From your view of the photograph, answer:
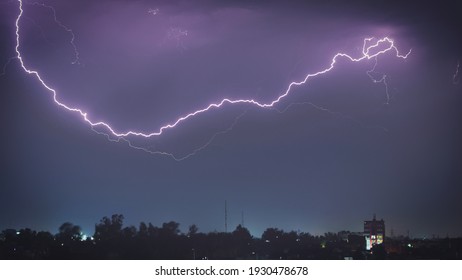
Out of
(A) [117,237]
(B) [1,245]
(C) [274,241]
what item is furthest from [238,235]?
(B) [1,245]

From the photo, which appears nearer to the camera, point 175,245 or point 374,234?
point 175,245
